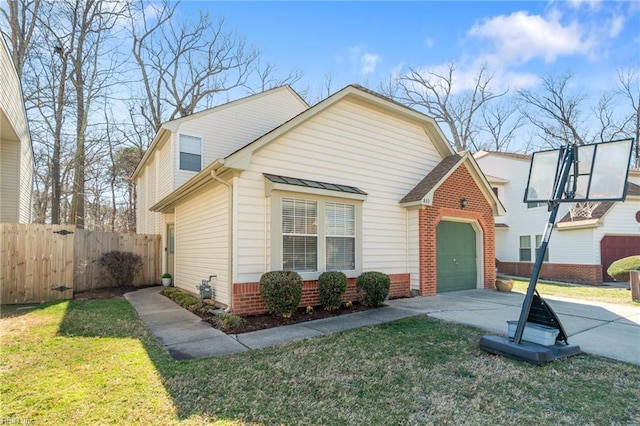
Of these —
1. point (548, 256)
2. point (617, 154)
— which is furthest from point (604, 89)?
point (617, 154)

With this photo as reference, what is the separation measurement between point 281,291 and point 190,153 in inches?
323

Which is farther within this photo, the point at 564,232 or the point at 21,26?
the point at 564,232

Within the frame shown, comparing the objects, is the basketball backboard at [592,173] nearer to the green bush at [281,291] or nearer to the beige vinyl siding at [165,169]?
the green bush at [281,291]

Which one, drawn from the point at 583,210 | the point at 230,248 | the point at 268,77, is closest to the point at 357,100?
the point at 230,248

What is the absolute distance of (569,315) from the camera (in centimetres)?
761

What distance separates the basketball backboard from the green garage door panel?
16.7ft

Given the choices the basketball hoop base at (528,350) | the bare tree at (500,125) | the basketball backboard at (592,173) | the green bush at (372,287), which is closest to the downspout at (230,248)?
the green bush at (372,287)

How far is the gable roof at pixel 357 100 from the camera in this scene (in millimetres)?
7070

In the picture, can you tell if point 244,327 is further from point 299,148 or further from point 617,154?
point 617,154

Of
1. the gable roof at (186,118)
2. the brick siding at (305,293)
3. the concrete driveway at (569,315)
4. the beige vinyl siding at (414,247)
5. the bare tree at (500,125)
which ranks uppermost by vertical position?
the bare tree at (500,125)

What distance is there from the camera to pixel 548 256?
18.0 meters

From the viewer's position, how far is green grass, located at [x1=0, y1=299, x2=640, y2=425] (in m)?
3.27

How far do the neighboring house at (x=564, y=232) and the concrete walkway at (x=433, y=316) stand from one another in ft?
26.2

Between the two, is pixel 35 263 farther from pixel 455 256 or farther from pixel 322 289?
pixel 455 256
